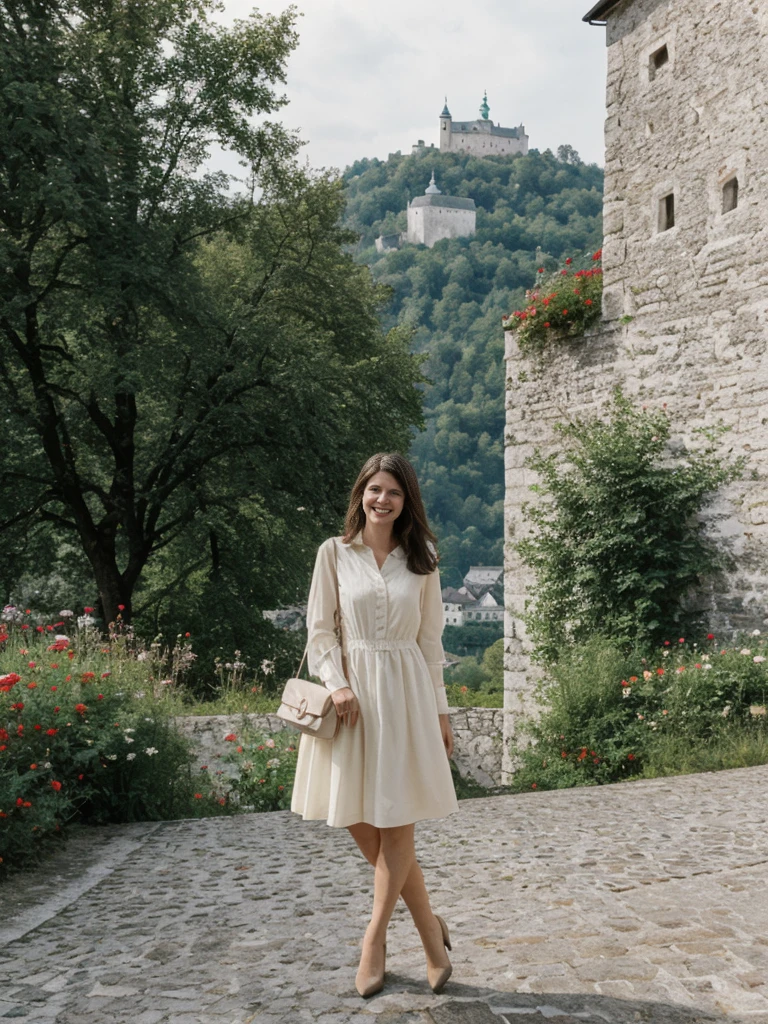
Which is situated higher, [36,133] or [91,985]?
[36,133]

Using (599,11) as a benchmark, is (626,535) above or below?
below

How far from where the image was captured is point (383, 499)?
307 cm

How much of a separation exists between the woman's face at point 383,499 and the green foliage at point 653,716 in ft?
13.8

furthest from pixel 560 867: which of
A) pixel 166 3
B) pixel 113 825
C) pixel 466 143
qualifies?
pixel 466 143

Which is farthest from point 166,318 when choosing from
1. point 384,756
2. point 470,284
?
point 470,284

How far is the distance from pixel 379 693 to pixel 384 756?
0.59 ft

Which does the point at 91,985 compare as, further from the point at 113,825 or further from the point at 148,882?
the point at 113,825

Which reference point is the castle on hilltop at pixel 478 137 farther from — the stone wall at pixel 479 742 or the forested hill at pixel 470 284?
the stone wall at pixel 479 742

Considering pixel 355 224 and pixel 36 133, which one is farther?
pixel 355 224

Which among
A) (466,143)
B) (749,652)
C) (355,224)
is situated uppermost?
A: (466,143)

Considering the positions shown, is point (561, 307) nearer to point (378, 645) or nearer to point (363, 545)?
point (363, 545)

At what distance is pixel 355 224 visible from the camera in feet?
331

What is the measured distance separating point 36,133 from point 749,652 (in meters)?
9.57

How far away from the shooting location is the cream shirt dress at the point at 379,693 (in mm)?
2898
